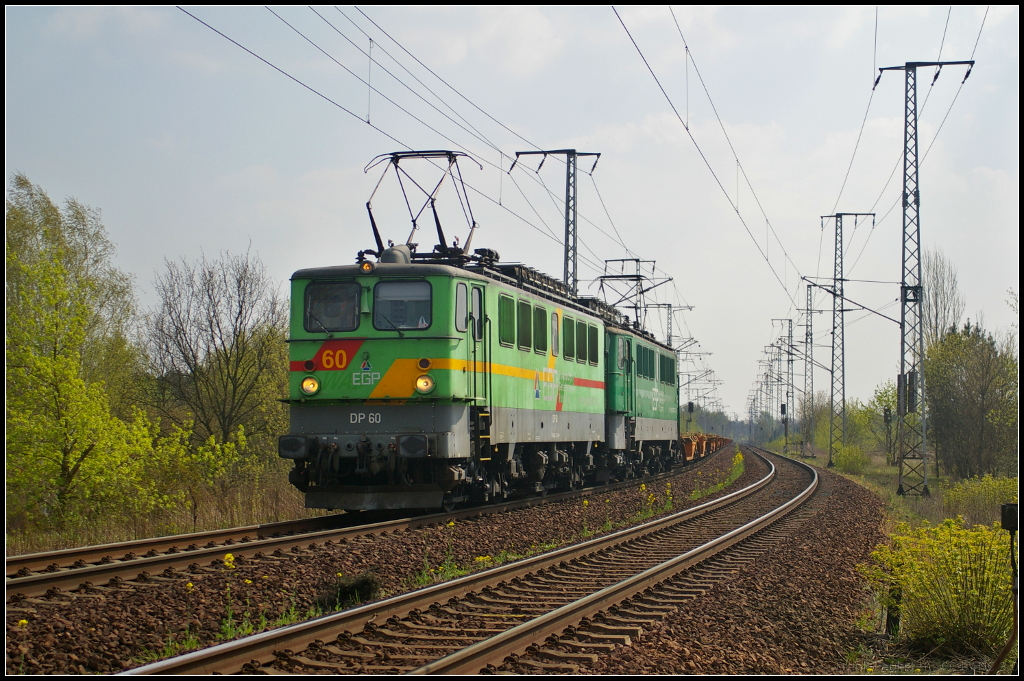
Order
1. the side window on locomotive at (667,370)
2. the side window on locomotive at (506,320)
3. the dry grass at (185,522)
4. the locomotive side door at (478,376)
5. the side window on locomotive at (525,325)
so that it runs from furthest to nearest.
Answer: the side window on locomotive at (667,370)
the side window on locomotive at (525,325)
the side window on locomotive at (506,320)
the locomotive side door at (478,376)
the dry grass at (185,522)

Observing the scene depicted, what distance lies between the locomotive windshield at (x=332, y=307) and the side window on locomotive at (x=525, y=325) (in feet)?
9.55

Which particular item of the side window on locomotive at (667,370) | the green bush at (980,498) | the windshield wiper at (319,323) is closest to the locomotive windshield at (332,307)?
the windshield wiper at (319,323)

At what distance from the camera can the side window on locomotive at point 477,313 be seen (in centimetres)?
1245

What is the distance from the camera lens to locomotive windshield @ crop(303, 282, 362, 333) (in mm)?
12109

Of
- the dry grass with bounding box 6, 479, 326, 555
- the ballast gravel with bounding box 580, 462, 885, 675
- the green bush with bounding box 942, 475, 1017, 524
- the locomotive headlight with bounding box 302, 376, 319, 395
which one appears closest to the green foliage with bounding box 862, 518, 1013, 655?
the ballast gravel with bounding box 580, 462, 885, 675

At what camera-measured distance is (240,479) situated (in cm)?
2156

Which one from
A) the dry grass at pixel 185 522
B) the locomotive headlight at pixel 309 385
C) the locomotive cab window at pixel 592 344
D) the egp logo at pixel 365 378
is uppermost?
the locomotive cab window at pixel 592 344

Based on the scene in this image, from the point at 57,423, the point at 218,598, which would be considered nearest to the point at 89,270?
the point at 57,423

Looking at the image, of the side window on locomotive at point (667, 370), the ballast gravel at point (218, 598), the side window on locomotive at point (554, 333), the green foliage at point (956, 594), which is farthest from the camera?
the side window on locomotive at point (667, 370)

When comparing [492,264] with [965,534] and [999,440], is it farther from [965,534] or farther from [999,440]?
[999,440]

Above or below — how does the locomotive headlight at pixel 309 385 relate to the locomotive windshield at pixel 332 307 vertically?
below

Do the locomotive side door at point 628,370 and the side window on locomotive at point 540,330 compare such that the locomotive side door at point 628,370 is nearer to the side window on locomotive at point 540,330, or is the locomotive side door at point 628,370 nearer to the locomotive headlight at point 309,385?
the side window on locomotive at point 540,330

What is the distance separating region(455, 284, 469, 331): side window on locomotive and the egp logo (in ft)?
4.04

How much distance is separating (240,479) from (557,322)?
9886mm
